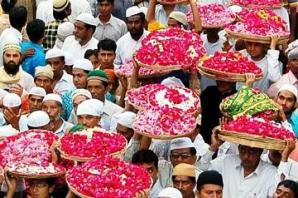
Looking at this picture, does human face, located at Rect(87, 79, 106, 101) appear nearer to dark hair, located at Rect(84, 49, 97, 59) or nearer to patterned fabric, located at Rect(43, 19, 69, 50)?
dark hair, located at Rect(84, 49, 97, 59)

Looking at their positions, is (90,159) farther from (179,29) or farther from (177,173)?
(179,29)

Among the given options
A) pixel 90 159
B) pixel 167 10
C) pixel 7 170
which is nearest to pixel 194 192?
pixel 90 159

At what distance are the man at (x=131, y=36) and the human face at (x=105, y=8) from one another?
0.90m

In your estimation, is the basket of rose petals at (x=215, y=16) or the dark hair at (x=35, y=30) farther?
the dark hair at (x=35, y=30)

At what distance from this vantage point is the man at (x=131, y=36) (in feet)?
52.0

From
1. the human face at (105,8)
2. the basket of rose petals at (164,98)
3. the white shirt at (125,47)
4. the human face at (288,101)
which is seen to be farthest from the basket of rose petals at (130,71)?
the human face at (105,8)

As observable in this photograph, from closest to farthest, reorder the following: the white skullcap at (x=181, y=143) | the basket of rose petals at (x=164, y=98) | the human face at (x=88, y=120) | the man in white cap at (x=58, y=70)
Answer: the white skullcap at (x=181, y=143) < the basket of rose petals at (x=164, y=98) < the human face at (x=88, y=120) < the man in white cap at (x=58, y=70)

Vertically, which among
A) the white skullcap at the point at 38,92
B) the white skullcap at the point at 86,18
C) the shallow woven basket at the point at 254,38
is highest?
the shallow woven basket at the point at 254,38

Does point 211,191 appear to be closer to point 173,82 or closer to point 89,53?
point 173,82

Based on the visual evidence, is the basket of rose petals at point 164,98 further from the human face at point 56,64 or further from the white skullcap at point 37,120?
the human face at point 56,64

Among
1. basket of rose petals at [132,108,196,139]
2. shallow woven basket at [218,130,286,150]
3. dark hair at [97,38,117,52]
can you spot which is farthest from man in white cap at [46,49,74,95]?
shallow woven basket at [218,130,286,150]

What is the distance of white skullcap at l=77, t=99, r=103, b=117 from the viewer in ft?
43.9

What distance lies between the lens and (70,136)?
40.7 ft

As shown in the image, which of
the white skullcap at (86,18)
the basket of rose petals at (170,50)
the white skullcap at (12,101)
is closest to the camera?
the basket of rose petals at (170,50)
